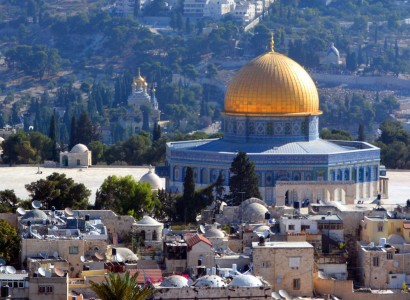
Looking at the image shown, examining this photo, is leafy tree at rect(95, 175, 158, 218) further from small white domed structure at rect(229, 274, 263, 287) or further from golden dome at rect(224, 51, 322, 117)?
small white domed structure at rect(229, 274, 263, 287)

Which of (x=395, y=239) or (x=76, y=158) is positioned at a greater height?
(x=395, y=239)

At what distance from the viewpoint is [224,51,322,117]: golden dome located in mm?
59219

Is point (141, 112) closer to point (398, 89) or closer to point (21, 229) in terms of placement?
point (398, 89)

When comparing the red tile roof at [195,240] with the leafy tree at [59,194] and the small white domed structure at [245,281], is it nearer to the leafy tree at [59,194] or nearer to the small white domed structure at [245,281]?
the small white domed structure at [245,281]

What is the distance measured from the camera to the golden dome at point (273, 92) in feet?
194

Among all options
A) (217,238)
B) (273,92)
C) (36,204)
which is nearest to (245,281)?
(217,238)

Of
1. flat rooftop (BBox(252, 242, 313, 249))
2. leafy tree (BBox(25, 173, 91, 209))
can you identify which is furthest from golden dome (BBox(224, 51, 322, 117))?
flat rooftop (BBox(252, 242, 313, 249))

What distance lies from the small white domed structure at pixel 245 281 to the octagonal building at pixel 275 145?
746 inches

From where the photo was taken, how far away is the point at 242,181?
53.5 m

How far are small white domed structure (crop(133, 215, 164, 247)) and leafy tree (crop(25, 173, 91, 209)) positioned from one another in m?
3.85

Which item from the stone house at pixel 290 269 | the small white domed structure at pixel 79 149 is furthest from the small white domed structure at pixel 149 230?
the small white domed structure at pixel 79 149

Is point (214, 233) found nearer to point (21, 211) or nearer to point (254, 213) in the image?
point (254, 213)

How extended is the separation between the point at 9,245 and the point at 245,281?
6.30 meters

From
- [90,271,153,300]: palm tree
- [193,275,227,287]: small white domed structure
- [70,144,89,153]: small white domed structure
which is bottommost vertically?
[70,144,89,153]: small white domed structure
